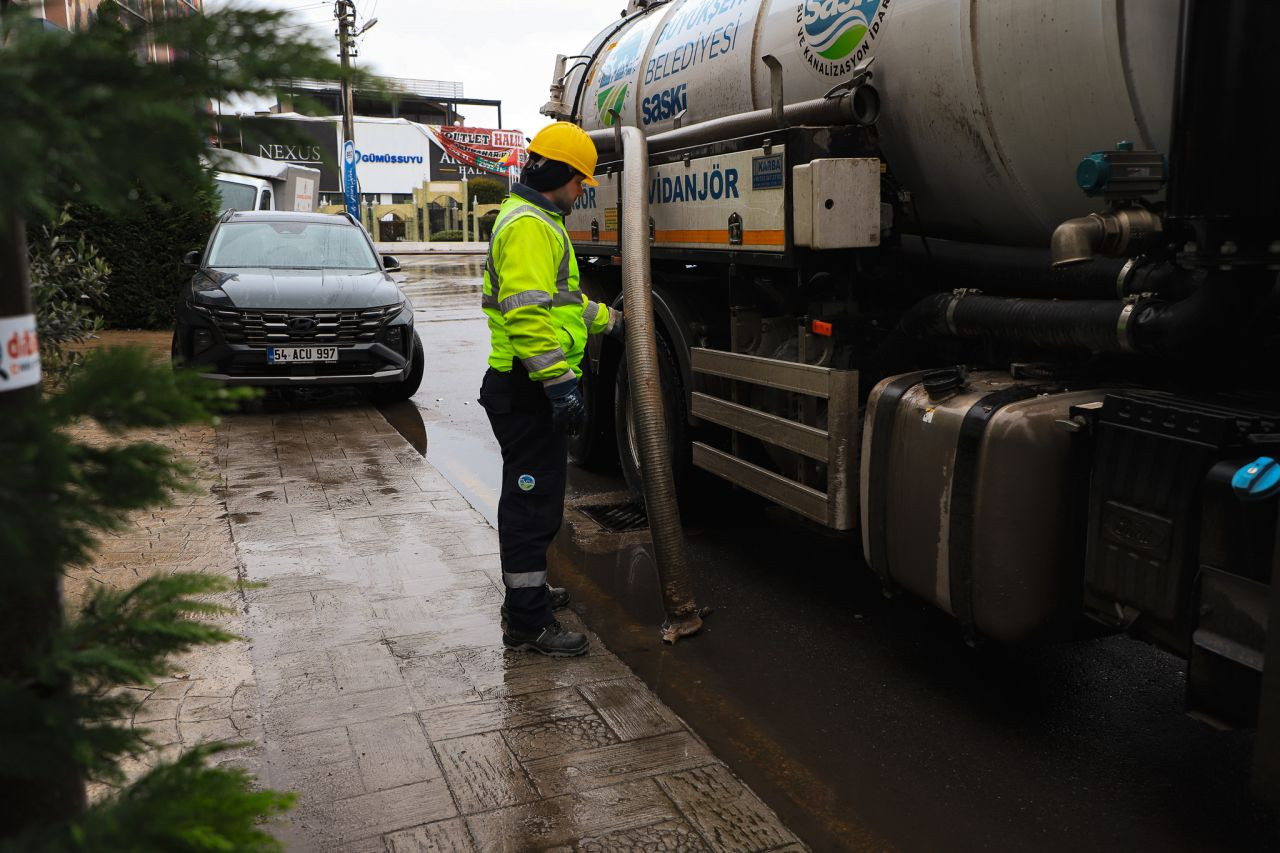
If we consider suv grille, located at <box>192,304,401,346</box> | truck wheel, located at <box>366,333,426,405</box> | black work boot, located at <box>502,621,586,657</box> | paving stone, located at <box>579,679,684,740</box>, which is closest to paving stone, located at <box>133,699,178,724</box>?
black work boot, located at <box>502,621,586,657</box>

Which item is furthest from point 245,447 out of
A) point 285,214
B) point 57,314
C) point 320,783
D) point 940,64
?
point 940,64

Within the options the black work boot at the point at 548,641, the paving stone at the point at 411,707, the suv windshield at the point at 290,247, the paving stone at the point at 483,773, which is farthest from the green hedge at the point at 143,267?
the paving stone at the point at 483,773

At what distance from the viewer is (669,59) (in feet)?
19.9

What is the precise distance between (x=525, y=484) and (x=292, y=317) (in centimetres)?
549

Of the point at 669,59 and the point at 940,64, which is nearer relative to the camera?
the point at 940,64

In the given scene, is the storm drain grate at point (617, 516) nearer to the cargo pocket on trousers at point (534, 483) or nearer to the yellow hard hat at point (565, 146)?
the cargo pocket on trousers at point (534, 483)

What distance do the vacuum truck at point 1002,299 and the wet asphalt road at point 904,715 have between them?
461 mm

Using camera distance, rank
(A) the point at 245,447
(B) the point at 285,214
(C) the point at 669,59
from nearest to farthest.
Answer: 1. (C) the point at 669,59
2. (A) the point at 245,447
3. (B) the point at 285,214

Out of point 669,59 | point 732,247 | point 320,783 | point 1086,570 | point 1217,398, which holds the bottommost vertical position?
point 320,783

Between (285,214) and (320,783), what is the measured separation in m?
8.71

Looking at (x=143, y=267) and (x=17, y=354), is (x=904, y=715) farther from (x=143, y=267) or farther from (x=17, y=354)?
(x=143, y=267)

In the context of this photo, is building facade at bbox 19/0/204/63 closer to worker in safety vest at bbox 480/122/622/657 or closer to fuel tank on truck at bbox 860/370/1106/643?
fuel tank on truck at bbox 860/370/1106/643

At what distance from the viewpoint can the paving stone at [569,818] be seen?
303 centimetres

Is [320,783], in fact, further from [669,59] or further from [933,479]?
[669,59]
